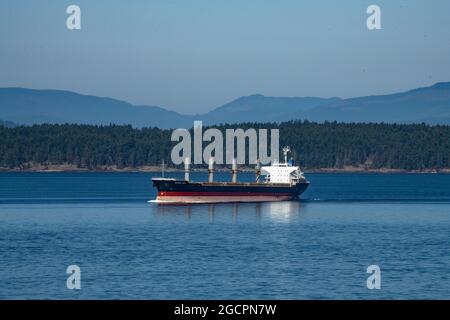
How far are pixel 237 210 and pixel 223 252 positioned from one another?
44.3 meters

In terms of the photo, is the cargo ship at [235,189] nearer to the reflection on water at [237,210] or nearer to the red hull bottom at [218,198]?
the red hull bottom at [218,198]

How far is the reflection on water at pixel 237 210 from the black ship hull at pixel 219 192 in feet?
4.27

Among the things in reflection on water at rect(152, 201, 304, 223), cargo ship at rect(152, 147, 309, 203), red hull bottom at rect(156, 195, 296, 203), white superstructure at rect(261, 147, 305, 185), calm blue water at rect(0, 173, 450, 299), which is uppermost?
white superstructure at rect(261, 147, 305, 185)

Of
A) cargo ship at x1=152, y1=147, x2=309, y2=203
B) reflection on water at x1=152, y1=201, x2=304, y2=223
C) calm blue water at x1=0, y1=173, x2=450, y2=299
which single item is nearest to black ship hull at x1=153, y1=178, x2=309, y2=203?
cargo ship at x1=152, y1=147, x2=309, y2=203

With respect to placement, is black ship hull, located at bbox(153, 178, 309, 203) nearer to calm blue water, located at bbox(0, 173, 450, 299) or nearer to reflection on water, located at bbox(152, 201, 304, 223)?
reflection on water, located at bbox(152, 201, 304, 223)

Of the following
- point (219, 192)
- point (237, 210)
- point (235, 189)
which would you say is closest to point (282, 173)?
point (235, 189)

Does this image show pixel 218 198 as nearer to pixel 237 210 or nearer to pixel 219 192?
pixel 219 192

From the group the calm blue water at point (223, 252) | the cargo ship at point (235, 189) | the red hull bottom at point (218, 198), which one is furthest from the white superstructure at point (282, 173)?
the calm blue water at point (223, 252)

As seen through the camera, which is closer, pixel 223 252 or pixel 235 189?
pixel 223 252

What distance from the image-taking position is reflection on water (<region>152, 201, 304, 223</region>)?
335ft

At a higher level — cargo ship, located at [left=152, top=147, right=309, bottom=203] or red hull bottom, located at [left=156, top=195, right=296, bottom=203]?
cargo ship, located at [left=152, top=147, right=309, bottom=203]

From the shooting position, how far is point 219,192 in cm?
12175

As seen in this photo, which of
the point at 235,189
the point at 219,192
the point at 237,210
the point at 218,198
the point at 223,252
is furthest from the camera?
the point at 235,189
